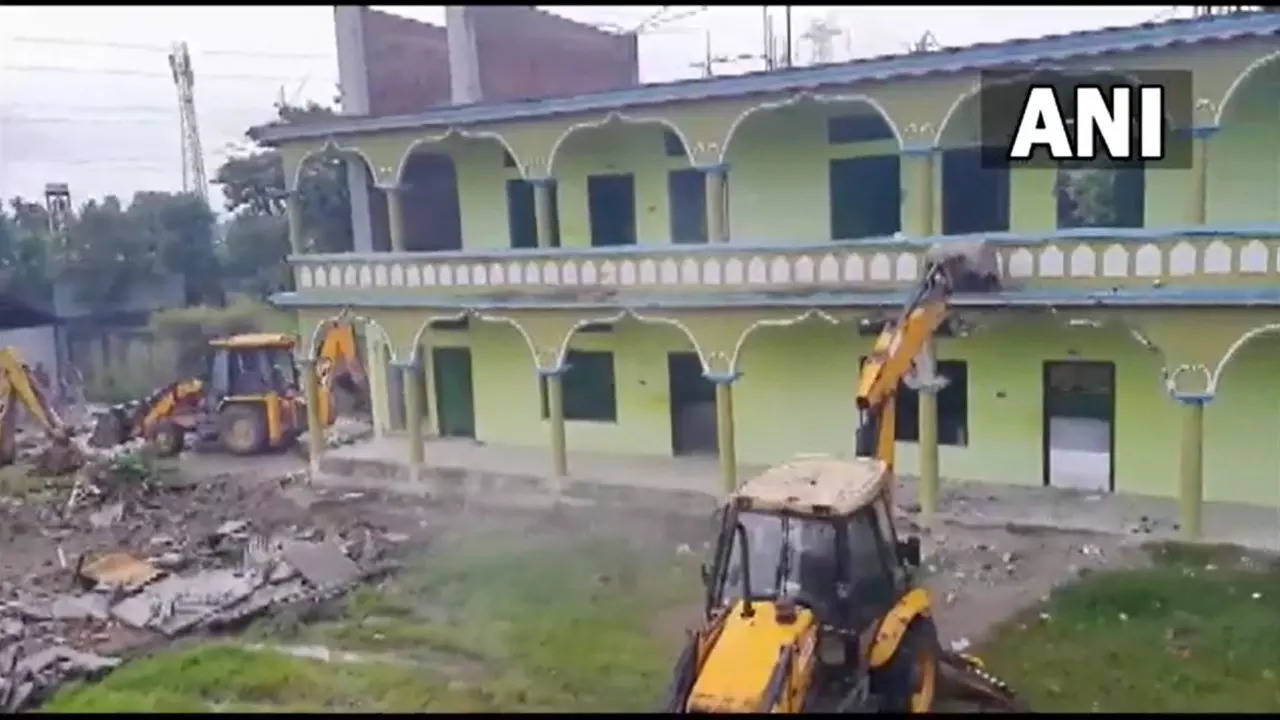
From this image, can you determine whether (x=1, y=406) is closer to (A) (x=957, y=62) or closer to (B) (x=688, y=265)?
(B) (x=688, y=265)

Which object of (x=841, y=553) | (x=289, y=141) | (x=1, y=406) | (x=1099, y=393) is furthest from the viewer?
(x=1, y=406)

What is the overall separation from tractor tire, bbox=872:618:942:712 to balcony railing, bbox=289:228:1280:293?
6.83 m

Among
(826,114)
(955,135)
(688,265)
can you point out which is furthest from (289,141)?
(955,135)

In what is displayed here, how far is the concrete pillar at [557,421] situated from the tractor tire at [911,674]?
990cm

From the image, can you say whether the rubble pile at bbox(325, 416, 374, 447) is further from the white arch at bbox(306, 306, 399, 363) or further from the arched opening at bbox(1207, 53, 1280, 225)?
the arched opening at bbox(1207, 53, 1280, 225)

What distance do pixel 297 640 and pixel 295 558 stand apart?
2191 millimetres

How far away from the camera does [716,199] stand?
57.4 ft

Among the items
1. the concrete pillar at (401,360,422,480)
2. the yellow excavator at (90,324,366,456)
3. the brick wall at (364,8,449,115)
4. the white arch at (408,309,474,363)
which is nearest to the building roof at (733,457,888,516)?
the white arch at (408,309,474,363)

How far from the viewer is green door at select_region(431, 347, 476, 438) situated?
22.7 meters

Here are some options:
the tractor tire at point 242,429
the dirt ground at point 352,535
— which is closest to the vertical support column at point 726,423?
the dirt ground at point 352,535

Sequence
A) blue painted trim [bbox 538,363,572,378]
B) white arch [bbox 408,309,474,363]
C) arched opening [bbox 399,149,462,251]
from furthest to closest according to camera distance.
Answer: arched opening [bbox 399,149,462,251], white arch [bbox 408,309,474,363], blue painted trim [bbox 538,363,572,378]

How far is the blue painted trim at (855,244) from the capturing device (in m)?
14.1

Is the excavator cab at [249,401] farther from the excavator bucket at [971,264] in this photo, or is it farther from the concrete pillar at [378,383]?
the excavator bucket at [971,264]

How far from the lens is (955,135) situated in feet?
55.9
